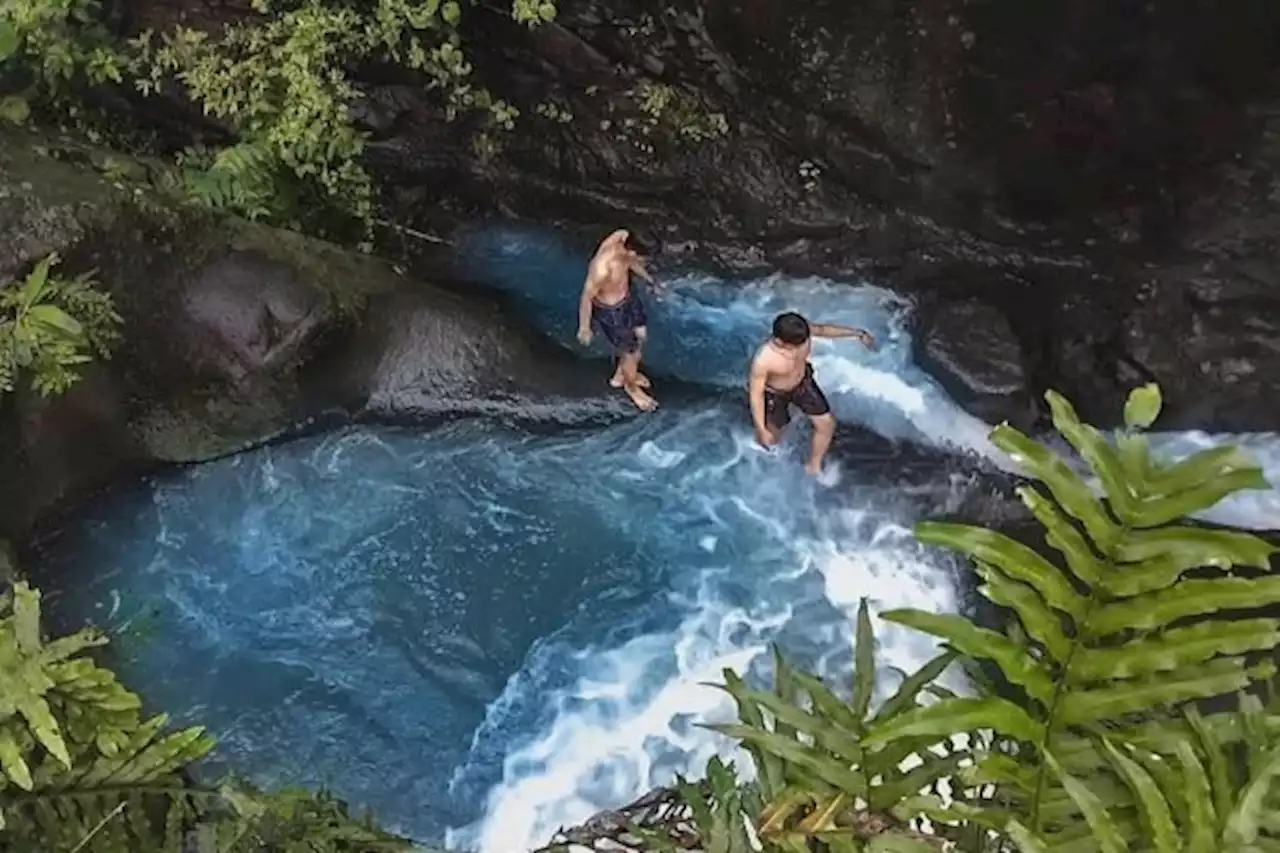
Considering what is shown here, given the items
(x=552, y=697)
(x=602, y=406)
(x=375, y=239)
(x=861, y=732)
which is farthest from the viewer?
(x=375, y=239)

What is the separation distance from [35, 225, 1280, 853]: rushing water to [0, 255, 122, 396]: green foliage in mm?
980

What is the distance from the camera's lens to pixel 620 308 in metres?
7.32

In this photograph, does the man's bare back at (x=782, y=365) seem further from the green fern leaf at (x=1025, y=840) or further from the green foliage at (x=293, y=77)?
the green fern leaf at (x=1025, y=840)

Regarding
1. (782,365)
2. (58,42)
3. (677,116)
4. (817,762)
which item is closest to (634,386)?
(782,365)

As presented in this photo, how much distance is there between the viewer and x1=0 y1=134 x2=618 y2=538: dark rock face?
673 centimetres

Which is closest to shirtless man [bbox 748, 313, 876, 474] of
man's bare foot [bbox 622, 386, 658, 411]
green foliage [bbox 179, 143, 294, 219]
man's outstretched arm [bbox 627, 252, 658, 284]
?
man's bare foot [bbox 622, 386, 658, 411]

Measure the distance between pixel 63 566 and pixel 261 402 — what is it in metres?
1.40

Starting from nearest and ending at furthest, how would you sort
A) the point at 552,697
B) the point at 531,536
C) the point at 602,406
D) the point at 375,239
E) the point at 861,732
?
the point at 861,732, the point at 552,697, the point at 531,536, the point at 602,406, the point at 375,239

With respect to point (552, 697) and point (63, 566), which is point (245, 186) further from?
point (552, 697)

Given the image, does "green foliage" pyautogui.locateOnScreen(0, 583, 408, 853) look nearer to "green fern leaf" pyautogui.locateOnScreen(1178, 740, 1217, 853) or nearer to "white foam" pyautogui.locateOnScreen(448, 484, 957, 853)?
"white foam" pyautogui.locateOnScreen(448, 484, 957, 853)

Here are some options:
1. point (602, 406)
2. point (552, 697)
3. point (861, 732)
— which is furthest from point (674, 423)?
point (861, 732)

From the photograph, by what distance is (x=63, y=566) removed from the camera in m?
6.70

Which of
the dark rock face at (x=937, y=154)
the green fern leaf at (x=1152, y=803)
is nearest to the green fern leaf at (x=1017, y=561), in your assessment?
the green fern leaf at (x=1152, y=803)

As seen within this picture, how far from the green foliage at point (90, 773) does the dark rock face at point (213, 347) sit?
2937mm
